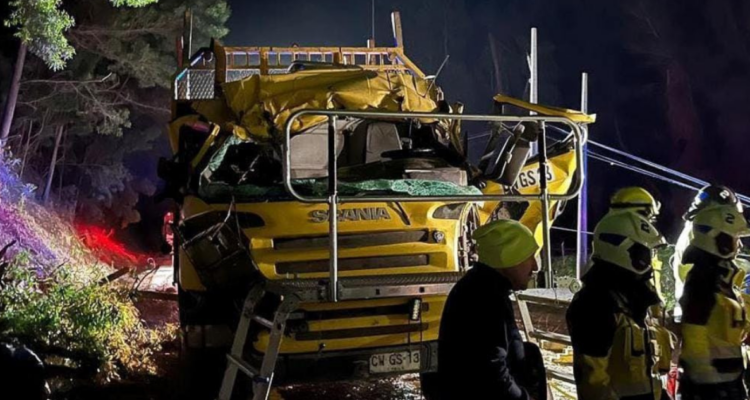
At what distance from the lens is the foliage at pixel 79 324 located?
22.6ft

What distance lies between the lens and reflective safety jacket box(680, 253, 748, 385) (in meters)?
4.05

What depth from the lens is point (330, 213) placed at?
425 cm

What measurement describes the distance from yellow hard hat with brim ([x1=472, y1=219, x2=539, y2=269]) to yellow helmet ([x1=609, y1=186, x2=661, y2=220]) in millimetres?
893

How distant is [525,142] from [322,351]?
2478mm

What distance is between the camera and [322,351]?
194 inches

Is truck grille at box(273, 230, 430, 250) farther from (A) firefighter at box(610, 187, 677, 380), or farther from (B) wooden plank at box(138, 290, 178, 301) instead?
(B) wooden plank at box(138, 290, 178, 301)

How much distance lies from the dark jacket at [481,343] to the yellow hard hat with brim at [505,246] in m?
0.05

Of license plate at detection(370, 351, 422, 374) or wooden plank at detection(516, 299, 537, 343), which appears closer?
license plate at detection(370, 351, 422, 374)

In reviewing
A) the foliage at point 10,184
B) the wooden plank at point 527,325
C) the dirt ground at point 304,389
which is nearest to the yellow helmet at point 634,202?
the wooden plank at point 527,325

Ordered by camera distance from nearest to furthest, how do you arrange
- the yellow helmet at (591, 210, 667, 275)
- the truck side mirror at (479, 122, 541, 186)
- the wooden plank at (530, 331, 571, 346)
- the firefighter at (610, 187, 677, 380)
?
the yellow helmet at (591, 210, 667, 275), the firefighter at (610, 187, 677, 380), the wooden plank at (530, 331, 571, 346), the truck side mirror at (479, 122, 541, 186)

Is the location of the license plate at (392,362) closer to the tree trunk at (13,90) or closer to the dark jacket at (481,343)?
the dark jacket at (481,343)

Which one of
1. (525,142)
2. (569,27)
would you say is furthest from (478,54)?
(525,142)

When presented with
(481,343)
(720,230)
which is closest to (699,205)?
(720,230)

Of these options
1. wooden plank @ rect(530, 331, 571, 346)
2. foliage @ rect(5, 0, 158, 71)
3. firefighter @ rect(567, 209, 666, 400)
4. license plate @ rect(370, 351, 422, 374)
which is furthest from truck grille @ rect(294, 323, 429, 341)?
foliage @ rect(5, 0, 158, 71)
